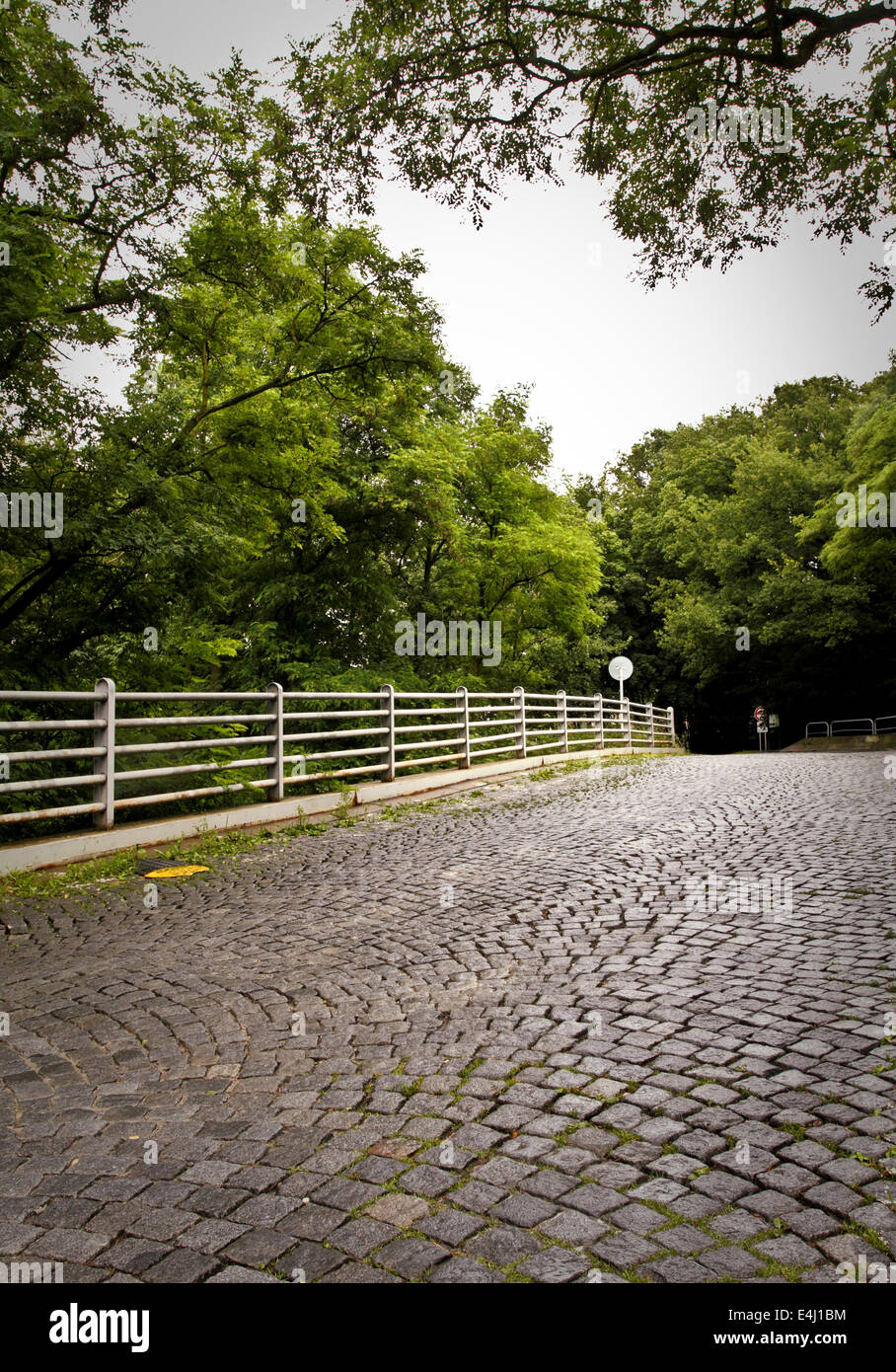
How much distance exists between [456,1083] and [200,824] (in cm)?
585

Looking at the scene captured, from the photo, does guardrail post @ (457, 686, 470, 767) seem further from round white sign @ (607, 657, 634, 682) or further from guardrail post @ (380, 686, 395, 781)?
round white sign @ (607, 657, 634, 682)

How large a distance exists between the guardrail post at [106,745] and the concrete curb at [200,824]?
14cm

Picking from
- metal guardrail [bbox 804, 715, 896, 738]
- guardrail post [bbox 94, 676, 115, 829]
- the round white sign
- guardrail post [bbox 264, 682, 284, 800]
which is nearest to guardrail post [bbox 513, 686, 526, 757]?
guardrail post [bbox 264, 682, 284, 800]

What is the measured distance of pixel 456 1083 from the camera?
9.36ft

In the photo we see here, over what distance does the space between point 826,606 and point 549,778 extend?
2369 centimetres

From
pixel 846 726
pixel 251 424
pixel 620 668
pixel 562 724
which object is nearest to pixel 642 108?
pixel 251 424

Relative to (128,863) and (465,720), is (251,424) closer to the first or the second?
(465,720)

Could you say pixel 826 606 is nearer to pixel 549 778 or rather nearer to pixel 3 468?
pixel 549 778

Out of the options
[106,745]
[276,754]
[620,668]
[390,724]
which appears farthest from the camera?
[620,668]

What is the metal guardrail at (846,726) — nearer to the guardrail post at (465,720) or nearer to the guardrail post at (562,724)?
the guardrail post at (562,724)

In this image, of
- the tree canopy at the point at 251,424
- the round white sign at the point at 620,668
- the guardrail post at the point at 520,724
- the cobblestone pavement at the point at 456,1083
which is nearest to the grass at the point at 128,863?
the cobblestone pavement at the point at 456,1083

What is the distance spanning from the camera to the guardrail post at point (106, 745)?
23.1 ft

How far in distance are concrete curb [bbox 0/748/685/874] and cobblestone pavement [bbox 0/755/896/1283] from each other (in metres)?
1.00

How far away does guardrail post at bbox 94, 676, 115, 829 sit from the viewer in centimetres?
705
